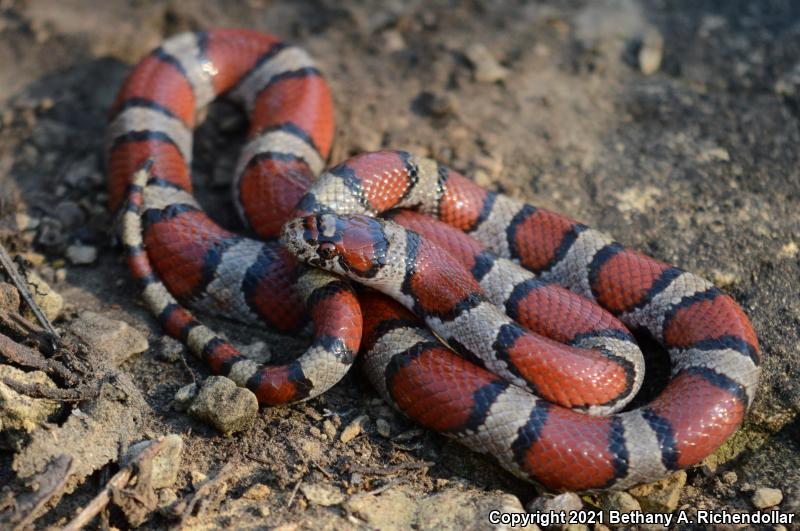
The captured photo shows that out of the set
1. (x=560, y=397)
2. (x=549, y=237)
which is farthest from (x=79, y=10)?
(x=560, y=397)

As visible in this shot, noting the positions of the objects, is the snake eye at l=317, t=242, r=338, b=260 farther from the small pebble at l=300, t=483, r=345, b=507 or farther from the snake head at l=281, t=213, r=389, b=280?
the small pebble at l=300, t=483, r=345, b=507

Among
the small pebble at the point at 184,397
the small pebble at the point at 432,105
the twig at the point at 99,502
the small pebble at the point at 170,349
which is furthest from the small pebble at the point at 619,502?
the small pebble at the point at 432,105

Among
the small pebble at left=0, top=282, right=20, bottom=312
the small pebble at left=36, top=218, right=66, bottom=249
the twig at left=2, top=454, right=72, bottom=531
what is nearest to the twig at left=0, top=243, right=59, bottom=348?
the small pebble at left=0, top=282, right=20, bottom=312

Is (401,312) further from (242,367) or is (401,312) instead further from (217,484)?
(217,484)

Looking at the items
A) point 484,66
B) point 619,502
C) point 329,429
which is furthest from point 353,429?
point 484,66

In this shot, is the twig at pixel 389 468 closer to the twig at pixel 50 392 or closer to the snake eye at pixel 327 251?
the snake eye at pixel 327 251
